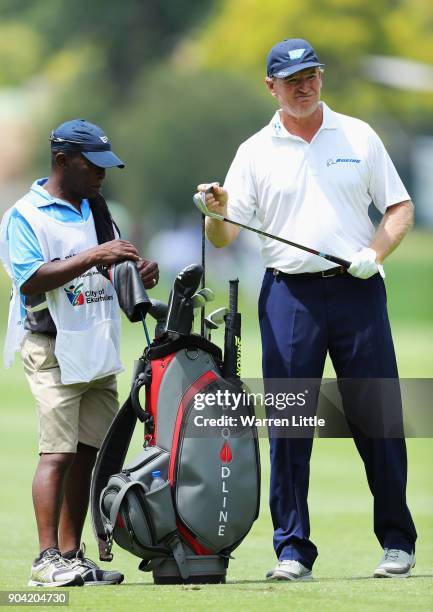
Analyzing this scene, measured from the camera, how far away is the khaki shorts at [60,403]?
5.78m

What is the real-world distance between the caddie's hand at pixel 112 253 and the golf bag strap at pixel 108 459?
0.51 metres

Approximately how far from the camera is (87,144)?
5.84 meters

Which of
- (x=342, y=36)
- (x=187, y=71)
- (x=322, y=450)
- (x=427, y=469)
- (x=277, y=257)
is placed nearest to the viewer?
(x=277, y=257)

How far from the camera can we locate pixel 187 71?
183 feet

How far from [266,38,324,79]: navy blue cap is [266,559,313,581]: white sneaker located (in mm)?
1846

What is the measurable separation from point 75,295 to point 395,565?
157 cm

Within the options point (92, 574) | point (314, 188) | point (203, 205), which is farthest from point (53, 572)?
point (314, 188)

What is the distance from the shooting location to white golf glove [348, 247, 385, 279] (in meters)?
5.81

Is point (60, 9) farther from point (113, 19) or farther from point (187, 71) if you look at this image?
point (187, 71)

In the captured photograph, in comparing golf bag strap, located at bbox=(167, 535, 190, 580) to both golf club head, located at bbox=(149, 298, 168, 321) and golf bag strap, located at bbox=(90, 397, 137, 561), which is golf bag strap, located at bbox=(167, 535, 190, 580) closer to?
golf bag strap, located at bbox=(90, 397, 137, 561)

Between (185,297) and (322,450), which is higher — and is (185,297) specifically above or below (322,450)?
above

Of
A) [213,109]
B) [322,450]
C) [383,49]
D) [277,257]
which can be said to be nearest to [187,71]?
[213,109]

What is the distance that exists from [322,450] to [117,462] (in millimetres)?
6231

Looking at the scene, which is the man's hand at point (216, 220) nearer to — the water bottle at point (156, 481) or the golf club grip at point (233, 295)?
the golf club grip at point (233, 295)
